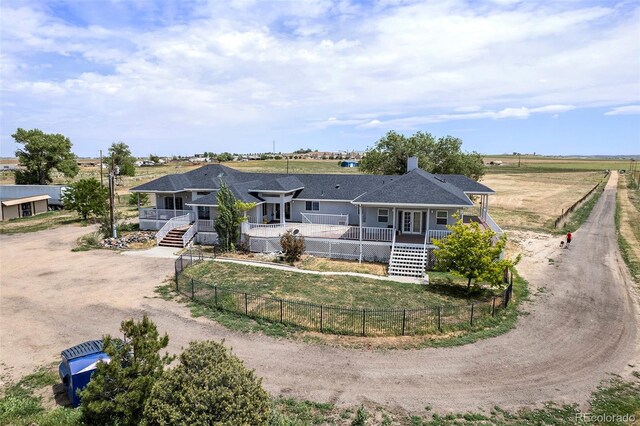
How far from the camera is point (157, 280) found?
23.5m

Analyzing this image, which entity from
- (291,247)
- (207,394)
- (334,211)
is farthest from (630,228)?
(207,394)

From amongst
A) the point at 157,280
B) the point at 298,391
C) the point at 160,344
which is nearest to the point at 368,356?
the point at 298,391

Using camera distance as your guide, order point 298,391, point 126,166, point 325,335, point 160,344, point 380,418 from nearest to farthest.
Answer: point 160,344 < point 380,418 < point 298,391 < point 325,335 < point 126,166

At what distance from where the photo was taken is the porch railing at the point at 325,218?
1324 inches

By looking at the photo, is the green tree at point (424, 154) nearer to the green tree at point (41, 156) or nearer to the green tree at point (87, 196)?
the green tree at point (87, 196)

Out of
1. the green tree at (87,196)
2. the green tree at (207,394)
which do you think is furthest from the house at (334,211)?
the green tree at (207,394)

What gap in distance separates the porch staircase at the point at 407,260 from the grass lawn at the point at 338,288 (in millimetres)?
981

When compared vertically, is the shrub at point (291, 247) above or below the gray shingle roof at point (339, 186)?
below

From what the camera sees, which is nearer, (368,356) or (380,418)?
(380,418)

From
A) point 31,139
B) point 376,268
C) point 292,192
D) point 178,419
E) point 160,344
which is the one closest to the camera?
point 178,419

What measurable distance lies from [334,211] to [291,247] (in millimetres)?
8806

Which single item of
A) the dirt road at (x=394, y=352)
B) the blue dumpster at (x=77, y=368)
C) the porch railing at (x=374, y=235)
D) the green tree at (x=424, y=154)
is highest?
the green tree at (x=424, y=154)

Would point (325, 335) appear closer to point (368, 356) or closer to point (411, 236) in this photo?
point (368, 356)

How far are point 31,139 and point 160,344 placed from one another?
70409 mm
